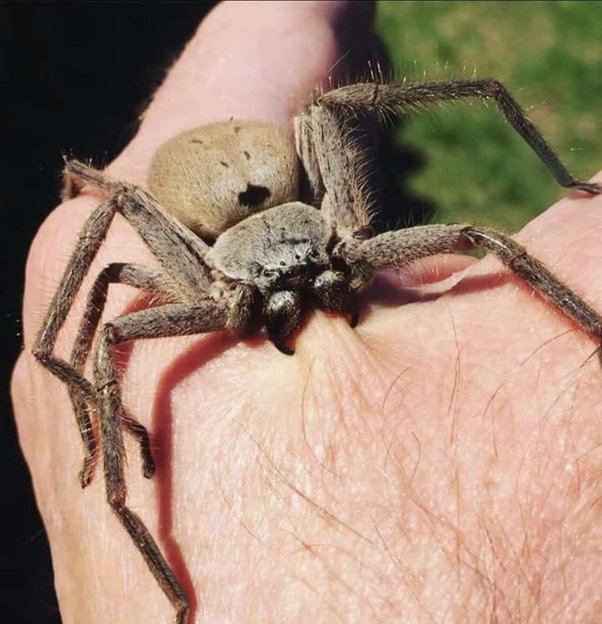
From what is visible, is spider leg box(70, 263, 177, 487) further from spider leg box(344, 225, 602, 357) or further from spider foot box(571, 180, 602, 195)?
spider foot box(571, 180, 602, 195)

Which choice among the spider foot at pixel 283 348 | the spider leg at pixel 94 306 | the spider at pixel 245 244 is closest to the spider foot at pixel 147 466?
the spider at pixel 245 244

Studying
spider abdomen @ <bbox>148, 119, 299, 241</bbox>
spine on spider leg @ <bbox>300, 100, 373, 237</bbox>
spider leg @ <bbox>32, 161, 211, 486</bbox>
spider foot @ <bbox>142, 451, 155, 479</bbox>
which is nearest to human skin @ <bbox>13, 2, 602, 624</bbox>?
spider foot @ <bbox>142, 451, 155, 479</bbox>

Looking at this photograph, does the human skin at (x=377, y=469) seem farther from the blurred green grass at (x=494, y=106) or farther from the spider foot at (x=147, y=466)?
the blurred green grass at (x=494, y=106)

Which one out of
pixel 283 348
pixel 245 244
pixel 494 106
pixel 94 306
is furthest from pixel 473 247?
pixel 494 106

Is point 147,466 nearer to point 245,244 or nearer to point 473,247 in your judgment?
point 245,244

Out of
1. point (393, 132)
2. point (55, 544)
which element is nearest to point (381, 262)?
point (55, 544)

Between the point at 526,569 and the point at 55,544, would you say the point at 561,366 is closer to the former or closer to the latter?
the point at 526,569
